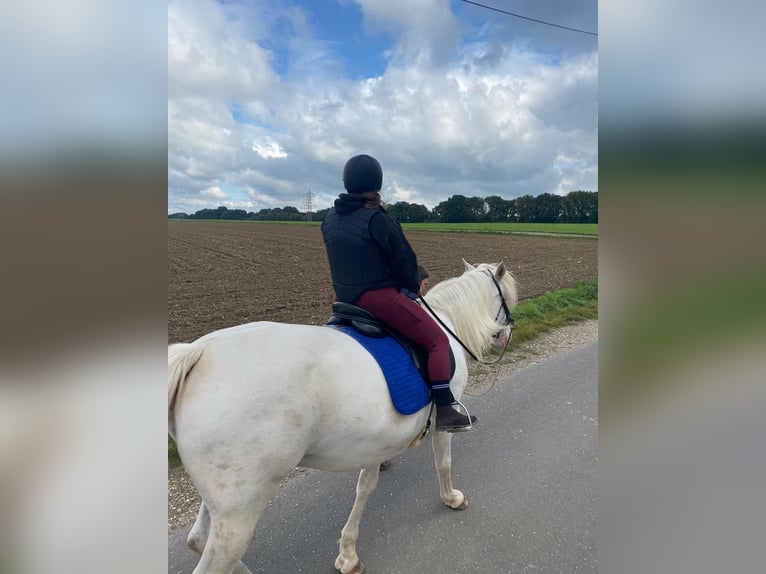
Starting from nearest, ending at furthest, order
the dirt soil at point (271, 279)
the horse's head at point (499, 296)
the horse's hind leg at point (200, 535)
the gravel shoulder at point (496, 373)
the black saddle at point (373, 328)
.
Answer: the horse's hind leg at point (200, 535), the black saddle at point (373, 328), the gravel shoulder at point (496, 373), the horse's head at point (499, 296), the dirt soil at point (271, 279)

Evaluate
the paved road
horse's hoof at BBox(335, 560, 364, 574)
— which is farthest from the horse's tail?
horse's hoof at BBox(335, 560, 364, 574)

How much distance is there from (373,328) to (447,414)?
0.79 meters

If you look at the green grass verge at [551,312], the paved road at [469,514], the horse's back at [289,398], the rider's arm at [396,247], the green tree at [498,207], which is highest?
the green tree at [498,207]

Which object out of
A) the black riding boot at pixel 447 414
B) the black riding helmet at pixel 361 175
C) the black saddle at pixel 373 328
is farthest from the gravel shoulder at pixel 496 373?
the black riding helmet at pixel 361 175

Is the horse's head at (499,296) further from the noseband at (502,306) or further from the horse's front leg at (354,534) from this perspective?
the horse's front leg at (354,534)

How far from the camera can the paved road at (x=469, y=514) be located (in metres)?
2.41

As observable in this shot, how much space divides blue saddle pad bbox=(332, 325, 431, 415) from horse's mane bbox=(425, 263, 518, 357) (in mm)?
843
